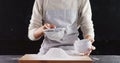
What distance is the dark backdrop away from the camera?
11.2ft

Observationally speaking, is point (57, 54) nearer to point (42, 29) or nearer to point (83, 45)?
point (83, 45)

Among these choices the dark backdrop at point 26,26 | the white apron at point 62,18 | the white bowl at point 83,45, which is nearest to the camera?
the white bowl at point 83,45

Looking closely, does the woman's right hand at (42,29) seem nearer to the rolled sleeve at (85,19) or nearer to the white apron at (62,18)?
the white apron at (62,18)

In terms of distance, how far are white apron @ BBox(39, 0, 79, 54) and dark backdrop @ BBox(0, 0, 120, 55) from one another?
1.57m

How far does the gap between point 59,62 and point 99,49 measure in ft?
7.79

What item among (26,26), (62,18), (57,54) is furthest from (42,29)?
(26,26)

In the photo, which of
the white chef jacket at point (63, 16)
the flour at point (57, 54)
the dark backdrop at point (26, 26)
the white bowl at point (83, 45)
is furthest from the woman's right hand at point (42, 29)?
the dark backdrop at point (26, 26)

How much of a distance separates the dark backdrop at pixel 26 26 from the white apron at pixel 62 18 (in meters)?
1.57

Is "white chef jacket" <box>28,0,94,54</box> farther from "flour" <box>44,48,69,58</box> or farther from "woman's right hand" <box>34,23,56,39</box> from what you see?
"flour" <box>44,48,69,58</box>

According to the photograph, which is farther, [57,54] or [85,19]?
[85,19]

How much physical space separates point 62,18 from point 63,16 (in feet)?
0.05

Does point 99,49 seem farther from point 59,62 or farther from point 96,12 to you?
point 59,62

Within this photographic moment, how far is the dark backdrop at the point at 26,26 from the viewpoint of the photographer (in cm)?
340

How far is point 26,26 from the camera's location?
3.43 m
